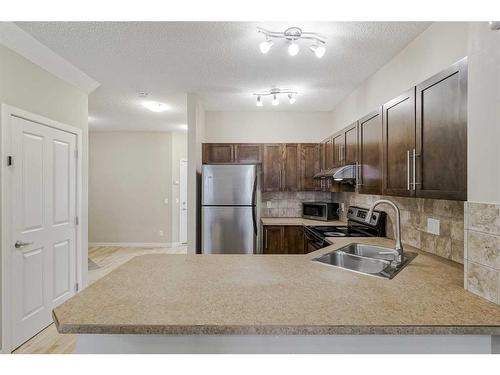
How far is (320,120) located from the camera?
4523mm

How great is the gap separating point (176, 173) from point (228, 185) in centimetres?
301

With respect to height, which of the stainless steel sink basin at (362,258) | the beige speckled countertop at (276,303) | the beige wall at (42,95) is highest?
the beige wall at (42,95)

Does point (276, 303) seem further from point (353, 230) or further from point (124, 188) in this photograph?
point (124, 188)

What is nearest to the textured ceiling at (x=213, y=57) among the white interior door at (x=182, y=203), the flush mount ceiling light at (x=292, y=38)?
the flush mount ceiling light at (x=292, y=38)

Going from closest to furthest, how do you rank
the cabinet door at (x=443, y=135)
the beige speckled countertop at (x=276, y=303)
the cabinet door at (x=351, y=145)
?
the beige speckled countertop at (x=276, y=303) < the cabinet door at (x=443, y=135) < the cabinet door at (x=351, y=145)

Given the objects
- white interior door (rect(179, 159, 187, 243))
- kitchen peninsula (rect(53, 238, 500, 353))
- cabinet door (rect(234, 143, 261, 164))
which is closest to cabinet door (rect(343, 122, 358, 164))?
cabinet door (rect(234, 143, 261, 164))

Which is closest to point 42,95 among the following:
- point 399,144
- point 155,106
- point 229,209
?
point 155,106

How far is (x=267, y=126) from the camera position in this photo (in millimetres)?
4488

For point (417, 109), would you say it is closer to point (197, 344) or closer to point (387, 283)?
point (387, 283)

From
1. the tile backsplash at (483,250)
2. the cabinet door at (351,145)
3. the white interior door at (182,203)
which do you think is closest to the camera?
the tile backsplash at (483,250)

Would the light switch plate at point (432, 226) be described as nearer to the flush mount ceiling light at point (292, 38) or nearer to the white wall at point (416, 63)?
the white wall at point (416, 63)

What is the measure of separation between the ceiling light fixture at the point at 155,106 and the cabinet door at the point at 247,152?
1.24 metres

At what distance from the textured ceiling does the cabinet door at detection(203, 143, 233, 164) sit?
24.6 inches

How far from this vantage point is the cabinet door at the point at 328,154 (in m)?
3.58
